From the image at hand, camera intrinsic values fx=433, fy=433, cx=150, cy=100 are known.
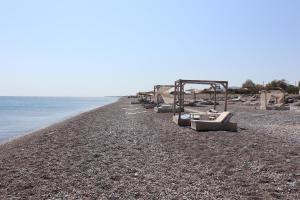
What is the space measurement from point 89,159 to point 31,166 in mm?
1371

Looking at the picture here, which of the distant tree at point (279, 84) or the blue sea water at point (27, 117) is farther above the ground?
the distant tree at point (279, 84)

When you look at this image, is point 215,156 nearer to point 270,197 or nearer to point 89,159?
point 89,159

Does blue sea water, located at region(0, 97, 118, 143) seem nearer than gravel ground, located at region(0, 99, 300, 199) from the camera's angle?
No

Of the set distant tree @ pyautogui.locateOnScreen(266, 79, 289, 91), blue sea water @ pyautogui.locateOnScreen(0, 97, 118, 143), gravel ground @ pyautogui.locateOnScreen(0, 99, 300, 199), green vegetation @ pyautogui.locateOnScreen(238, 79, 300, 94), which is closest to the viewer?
gravel ground @ pyautogui.locateOnScreen(0, 99, 300, 199)

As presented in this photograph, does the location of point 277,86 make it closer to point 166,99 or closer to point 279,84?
point 279,84

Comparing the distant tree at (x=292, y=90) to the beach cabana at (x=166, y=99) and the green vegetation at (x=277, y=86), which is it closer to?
the green vegetation at (x=277, y=86)

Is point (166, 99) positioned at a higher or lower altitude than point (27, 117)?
higher

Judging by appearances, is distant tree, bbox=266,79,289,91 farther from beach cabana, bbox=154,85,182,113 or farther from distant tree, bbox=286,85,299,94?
beach cabana, bbox=154,85,182,113

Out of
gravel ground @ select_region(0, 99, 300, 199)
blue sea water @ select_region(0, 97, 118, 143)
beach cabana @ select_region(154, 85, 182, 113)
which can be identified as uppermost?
beach cabana @ select_region(154, 85, 182, 113)

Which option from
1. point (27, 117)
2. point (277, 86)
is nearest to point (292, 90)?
point (277, 86)

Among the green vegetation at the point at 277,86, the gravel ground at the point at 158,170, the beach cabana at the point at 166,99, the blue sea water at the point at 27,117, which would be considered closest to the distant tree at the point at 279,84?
the green vegetation at the point at 277,86

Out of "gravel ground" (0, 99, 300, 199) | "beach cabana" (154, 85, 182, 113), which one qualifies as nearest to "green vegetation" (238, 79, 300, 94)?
"beach cabana" (154, 85, 182, 113)

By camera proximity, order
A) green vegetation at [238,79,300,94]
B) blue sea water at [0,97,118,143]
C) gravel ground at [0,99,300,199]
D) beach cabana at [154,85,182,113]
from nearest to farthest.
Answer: gravel ground at [0,99,300,199] → blue sea water at [0,97,118,143] → beach cabana at [154,85,182,113] → green vegetation at [238,79,300,94]

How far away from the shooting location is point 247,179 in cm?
753
